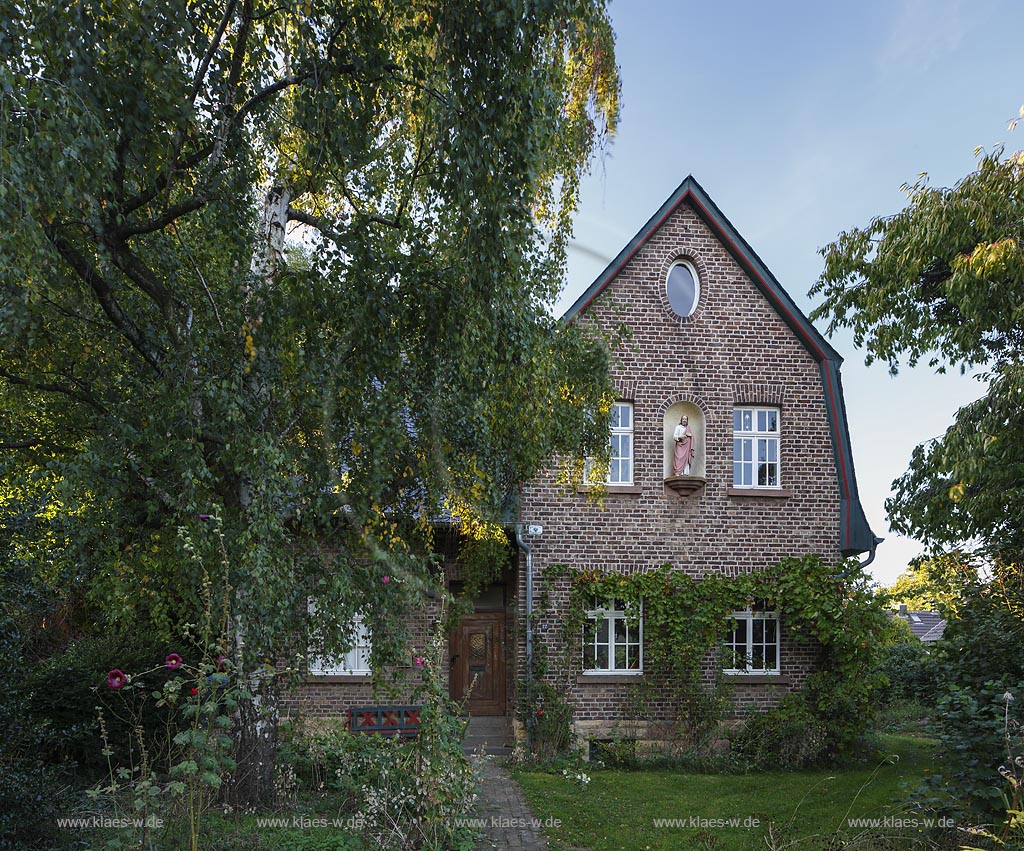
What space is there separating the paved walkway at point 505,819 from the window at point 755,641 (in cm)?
470

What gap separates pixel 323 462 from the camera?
782cm

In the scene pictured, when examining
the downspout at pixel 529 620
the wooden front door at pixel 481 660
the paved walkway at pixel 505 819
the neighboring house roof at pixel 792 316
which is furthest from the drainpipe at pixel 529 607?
the neighboring house roof at pixel 792 316

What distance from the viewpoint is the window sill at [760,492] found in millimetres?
14312

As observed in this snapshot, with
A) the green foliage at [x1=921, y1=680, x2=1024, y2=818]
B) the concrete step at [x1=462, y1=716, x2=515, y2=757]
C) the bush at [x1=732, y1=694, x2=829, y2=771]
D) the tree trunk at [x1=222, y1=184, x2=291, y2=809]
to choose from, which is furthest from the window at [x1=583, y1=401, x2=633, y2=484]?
the green foliage at [x1=921, y1=680, x2=1024, y2=818]

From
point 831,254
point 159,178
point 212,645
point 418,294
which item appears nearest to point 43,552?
point 212,645

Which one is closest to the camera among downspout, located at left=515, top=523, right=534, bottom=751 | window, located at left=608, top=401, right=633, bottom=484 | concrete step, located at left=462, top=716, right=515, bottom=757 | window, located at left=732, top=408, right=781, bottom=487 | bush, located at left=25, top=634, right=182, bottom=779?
bush, located at left=25, top=634, right=182, bottom=779

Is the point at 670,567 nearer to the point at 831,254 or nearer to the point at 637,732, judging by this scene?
the point at 637,732

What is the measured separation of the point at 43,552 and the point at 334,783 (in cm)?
396

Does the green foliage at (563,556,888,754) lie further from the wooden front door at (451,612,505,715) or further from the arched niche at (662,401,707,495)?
the wooden front door at (451,612,505,715)

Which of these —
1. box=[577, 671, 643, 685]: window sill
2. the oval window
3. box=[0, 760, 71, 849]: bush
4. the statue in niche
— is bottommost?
box=[0, 760, 71, 849]: bush

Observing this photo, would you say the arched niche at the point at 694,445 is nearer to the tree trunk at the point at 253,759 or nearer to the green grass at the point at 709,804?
the green grass at the point at 709,804

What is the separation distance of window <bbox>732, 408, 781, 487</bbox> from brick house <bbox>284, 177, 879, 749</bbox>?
1.0 inches

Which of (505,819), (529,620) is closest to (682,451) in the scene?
(529,620)

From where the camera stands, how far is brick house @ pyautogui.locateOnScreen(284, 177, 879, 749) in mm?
13820
